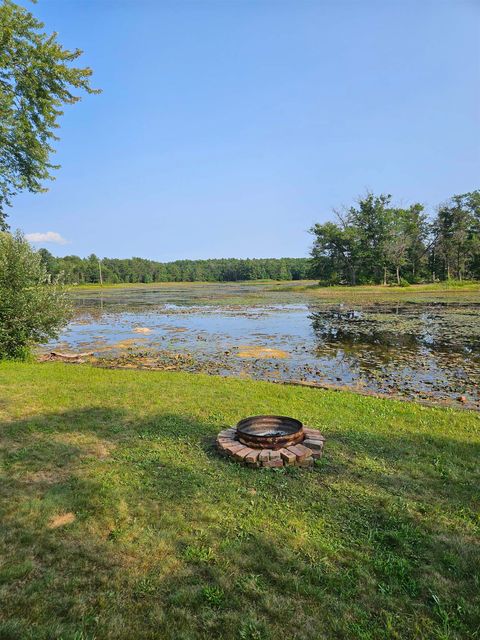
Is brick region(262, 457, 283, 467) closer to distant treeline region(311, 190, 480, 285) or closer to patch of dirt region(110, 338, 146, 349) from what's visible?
patch of dirt region(110, 338, 146, 349)

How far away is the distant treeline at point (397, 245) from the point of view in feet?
180

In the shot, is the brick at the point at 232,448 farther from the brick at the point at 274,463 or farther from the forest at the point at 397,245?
the forest at the point at 397,245

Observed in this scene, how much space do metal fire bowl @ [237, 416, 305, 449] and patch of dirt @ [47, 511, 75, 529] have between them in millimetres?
2044

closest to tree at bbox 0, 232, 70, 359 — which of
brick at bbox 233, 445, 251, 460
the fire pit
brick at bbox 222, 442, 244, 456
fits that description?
the fire pit

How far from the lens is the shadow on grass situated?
7.54ft

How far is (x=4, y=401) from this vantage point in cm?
694

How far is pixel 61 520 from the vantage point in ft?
10.7

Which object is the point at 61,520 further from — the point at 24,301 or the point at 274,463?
the point at 24,301

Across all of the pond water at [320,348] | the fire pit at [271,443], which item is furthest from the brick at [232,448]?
the pond water at [320,348]

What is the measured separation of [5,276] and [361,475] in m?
10.5

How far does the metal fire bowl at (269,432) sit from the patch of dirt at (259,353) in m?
7.52

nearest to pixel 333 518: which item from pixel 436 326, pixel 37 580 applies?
pixel 37 580

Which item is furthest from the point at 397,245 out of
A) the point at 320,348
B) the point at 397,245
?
the point at 320,348

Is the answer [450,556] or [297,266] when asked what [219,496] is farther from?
[297,266]
